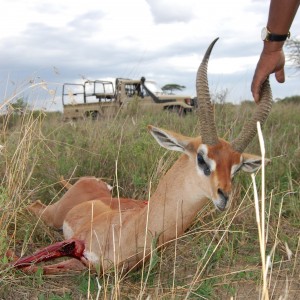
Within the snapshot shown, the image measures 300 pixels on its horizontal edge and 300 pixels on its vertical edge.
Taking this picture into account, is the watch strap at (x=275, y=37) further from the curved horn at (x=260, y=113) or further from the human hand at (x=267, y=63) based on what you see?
the curved horn at (x=260, y=113)

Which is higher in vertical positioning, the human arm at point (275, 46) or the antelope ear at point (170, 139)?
the human arm at point (275, 46)

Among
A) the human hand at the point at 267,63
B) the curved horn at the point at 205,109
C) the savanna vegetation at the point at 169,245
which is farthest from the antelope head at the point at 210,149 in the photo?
the savanna vegetation at the point at 169,245

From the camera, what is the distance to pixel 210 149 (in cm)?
334

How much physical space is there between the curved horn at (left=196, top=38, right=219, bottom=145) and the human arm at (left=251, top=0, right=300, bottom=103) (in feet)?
1.07

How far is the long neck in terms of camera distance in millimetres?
3426

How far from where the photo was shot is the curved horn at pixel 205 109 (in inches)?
133

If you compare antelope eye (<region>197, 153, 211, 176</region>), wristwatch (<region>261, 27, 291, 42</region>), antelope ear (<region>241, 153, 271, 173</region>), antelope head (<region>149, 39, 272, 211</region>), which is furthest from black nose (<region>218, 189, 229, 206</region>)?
wristwatch (<region>261, 27, 291, 42</region>)

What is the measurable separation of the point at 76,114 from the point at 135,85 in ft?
7.22

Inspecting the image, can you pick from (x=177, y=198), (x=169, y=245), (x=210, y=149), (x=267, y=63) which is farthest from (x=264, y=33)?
(x=169, y=245)

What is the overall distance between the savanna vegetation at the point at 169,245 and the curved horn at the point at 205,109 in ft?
1.52

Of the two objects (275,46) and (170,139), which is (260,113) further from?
(170,139)

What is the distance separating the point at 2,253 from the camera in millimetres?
3379

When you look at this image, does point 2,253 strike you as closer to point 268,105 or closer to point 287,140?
point 268,105

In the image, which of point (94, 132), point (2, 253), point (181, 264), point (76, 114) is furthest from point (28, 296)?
point (76, 114)
